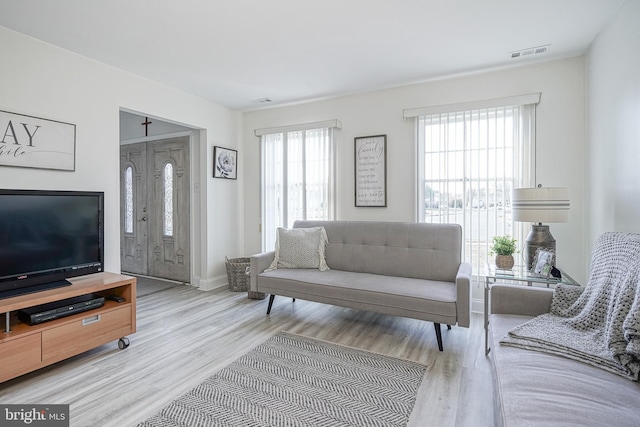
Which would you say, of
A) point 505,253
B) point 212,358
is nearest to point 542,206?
point 505,253

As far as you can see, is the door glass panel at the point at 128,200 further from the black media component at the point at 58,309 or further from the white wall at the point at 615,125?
the white wall at the point at 615,125

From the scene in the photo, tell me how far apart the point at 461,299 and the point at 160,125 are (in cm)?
442

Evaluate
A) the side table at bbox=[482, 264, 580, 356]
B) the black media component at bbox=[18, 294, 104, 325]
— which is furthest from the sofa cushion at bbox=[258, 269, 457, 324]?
the black media component at bbox=[18, 294, 104, 325]

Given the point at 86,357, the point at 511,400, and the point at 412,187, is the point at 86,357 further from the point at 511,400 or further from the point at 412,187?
the point at 412,187

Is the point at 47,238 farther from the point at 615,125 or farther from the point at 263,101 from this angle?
the point at 615,125

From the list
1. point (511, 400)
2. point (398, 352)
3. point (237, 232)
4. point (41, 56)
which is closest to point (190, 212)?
point (237, 232)

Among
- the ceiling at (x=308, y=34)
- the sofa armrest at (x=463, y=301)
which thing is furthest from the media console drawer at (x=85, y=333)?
the sofa armrest at (x=463, y=301)

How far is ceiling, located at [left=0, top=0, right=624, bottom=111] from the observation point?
2.11m

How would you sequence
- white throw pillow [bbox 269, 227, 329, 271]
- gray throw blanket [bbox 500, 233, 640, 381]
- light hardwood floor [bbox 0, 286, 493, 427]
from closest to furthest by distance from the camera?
gray throw blanket [bbox 500, 233, 640, 381] < light hardwood floor [bbox 0, 286, 493, 427] < white throw pillow [bbox 269, 227, 329, 271]

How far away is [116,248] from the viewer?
306cm

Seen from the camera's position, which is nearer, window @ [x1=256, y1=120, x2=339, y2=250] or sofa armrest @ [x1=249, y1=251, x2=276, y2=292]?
sofa armrest @ [x1=249, y1=251, x2=276, y2=292]

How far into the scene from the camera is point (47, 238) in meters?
2.25

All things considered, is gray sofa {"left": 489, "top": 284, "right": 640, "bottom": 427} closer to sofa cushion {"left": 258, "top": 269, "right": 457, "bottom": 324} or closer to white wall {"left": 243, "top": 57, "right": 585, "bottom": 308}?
sofa cushion {"left": 258, "top": 269, "right": 457, "bottom": 324}

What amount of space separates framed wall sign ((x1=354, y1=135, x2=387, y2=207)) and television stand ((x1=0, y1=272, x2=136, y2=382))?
2.50 m
